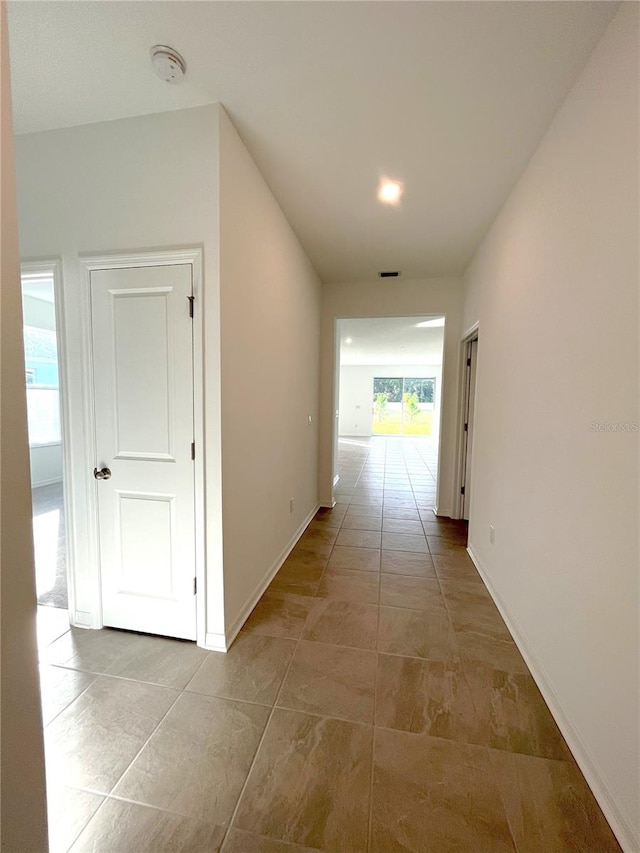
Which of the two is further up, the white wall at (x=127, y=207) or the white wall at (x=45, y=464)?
the white wall at (x=127, y=207)

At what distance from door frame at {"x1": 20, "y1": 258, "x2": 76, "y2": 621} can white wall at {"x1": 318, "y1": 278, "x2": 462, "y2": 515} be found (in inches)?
109

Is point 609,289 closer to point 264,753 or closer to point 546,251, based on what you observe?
point 546,251

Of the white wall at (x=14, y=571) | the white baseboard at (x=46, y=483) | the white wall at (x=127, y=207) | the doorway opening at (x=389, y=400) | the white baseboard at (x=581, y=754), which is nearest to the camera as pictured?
the white wall at (x=14, y=571)

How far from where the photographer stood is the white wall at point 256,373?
177 cm

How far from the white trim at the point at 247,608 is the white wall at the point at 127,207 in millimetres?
62

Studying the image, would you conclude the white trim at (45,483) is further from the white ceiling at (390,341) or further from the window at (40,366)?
the white ceiling at (390,341)

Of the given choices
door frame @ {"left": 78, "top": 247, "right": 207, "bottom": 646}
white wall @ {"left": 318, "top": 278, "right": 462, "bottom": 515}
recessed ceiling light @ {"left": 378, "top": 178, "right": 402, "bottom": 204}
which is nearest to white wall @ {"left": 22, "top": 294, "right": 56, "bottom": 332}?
white wall @ {"left": 318, "top": 278, "right": 462, "bottom": 515}

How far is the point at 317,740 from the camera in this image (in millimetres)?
1365

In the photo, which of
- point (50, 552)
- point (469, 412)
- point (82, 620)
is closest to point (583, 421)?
point (469, 412)

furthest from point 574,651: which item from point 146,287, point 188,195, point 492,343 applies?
point 188,195

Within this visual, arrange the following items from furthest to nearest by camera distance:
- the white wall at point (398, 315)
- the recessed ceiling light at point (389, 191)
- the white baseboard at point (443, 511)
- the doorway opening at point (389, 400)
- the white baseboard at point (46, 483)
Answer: the doorway opening at point (389, 400) → the white baseboard at point (46, 483) → the white baseboard at point (443, 511) → the white wall at point (398, 315) → the recessed ceiling light at point (389, 191)

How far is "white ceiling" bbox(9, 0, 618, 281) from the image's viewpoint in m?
1.20

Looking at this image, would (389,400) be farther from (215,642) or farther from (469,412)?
(215,642)

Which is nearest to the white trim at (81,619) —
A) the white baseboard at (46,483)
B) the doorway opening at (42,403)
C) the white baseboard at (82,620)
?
the white baseboard at (82,620)
